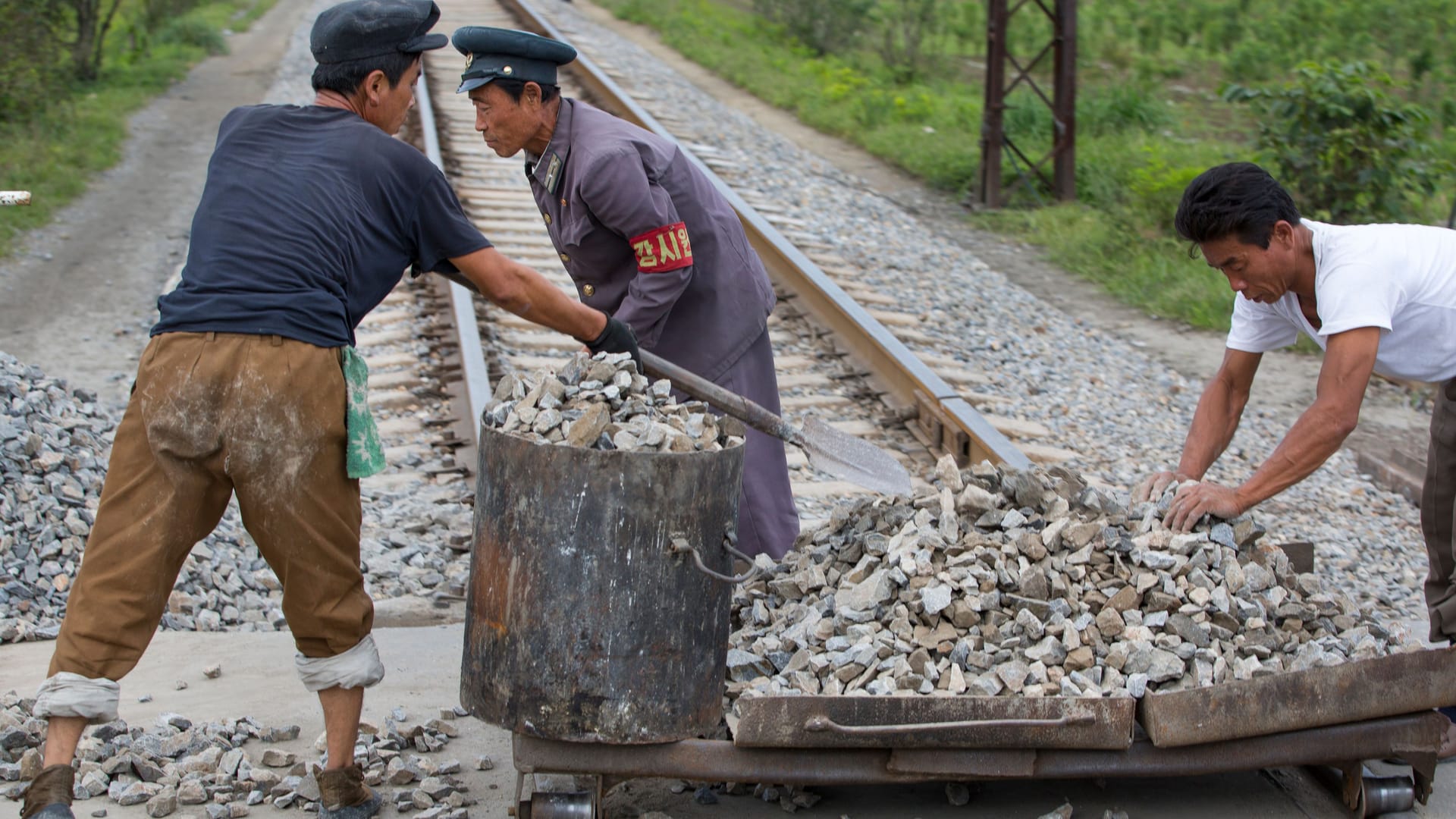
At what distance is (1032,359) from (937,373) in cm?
88

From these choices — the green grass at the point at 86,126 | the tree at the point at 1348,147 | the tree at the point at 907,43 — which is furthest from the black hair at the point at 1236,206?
the tree at the point at 907,43

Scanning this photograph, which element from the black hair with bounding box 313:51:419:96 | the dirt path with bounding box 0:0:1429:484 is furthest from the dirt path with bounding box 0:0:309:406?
the black hair with bounding box 313:51:419:96

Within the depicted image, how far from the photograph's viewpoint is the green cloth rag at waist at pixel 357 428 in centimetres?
305

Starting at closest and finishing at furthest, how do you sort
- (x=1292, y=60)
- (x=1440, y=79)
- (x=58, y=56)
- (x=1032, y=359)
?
(x=1032, y=359) → (x=58, y=56) → (x=1440, y=79) → (x=1292, y=60)

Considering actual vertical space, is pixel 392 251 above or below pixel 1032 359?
above

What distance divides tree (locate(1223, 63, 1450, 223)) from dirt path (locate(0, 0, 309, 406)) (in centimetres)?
732

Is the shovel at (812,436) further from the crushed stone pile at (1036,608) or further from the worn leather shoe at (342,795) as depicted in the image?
the worn leather shoe at (342,795)

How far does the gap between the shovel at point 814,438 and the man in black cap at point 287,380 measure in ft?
1.28

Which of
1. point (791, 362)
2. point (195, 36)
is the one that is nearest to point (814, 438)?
point (791, 362)

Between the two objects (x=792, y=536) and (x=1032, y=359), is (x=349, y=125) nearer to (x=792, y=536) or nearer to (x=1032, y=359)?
(x=792, y=536)

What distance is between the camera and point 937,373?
258 inches

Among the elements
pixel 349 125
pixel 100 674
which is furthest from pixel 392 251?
pixel 100 674

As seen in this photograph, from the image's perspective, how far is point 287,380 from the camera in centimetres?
293

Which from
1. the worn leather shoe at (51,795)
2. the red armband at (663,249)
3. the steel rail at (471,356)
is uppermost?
the red armband at (663,249)
